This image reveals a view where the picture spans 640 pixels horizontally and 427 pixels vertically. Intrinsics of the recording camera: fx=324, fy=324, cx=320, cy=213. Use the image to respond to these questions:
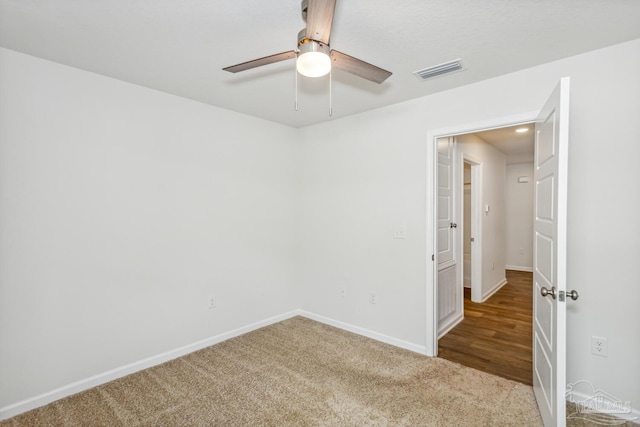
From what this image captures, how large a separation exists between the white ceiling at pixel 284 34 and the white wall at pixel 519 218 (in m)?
5.81

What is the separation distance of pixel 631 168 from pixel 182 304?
145 inches

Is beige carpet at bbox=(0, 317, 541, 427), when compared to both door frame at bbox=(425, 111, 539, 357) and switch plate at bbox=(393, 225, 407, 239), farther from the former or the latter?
switch plate at bbox=(393, 225, 407, 239)

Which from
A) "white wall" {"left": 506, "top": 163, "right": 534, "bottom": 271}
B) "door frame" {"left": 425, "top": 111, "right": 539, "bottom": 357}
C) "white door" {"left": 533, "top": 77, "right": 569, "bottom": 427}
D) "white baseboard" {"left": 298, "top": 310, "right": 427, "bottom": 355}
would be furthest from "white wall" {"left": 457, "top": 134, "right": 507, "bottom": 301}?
"white baseboard" {"left": 298, "top": 310, "right": 427, "bottom": 355}

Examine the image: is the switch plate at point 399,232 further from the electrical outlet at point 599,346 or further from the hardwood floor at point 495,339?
the electrical outlet at point 599,346

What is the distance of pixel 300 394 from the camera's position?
96.6 inches

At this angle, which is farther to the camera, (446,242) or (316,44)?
(446,242)

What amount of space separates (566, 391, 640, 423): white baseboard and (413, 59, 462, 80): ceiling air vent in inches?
98.4

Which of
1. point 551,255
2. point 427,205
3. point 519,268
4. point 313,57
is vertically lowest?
point 519,268

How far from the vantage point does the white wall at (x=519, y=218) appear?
23.9ft

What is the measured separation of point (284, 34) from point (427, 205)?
1937 mm

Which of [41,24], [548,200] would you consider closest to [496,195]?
[548,200]

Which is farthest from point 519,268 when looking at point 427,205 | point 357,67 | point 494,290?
point 357,67

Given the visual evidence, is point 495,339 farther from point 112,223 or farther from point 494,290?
point 112,223

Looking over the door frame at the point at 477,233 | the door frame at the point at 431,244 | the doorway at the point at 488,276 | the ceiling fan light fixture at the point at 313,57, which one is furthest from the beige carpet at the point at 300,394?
the door frame at the point at 477,233
